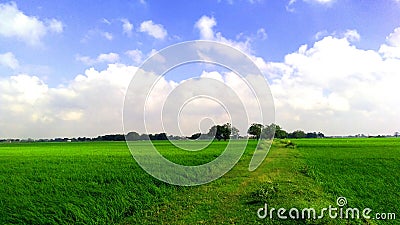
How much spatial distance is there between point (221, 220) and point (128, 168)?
9491 millimetres

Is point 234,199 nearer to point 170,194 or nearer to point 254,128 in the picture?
point 170,194

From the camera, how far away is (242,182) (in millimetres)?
17750

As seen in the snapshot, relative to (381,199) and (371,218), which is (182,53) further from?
(381,199)

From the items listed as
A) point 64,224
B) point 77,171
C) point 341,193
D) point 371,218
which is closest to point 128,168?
point 77,171

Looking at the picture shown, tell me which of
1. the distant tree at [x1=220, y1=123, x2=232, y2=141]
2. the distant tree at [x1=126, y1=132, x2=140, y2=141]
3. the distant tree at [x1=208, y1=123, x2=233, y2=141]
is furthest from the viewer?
the distant tree at [x1=220, y1=123, x2=232, y2=141]

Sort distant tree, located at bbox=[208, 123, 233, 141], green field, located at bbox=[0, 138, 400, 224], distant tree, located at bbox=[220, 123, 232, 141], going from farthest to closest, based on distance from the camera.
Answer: distant tree, located at bbox=[220, 123, 232, 141], distant tree, located at bbox=[208, 123, 233, 141], green field, located at bbox=[0, 138, 400, 224]

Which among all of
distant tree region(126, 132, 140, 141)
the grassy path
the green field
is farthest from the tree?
distant tree region(126, 132, 140, 141)

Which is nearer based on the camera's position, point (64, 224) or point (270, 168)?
point (64, 224)

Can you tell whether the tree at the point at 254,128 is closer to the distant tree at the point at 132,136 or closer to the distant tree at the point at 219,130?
the distant tree at the point at 219,130

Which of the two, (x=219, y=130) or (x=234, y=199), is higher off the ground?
(x=219, y=130)

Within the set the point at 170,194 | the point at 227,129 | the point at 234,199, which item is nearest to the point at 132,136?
the point at 170,194

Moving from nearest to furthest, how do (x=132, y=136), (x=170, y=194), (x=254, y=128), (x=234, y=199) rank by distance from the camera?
(x=132, y=136)
(x=234, y=199)
(x=170, y=194)
(x=254, y=128)

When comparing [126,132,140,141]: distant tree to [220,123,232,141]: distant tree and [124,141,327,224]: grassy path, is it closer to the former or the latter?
[124,141,327,224]: grassy path

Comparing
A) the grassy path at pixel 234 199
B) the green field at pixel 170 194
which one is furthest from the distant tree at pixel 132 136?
the grassy path at pixel 234 199
